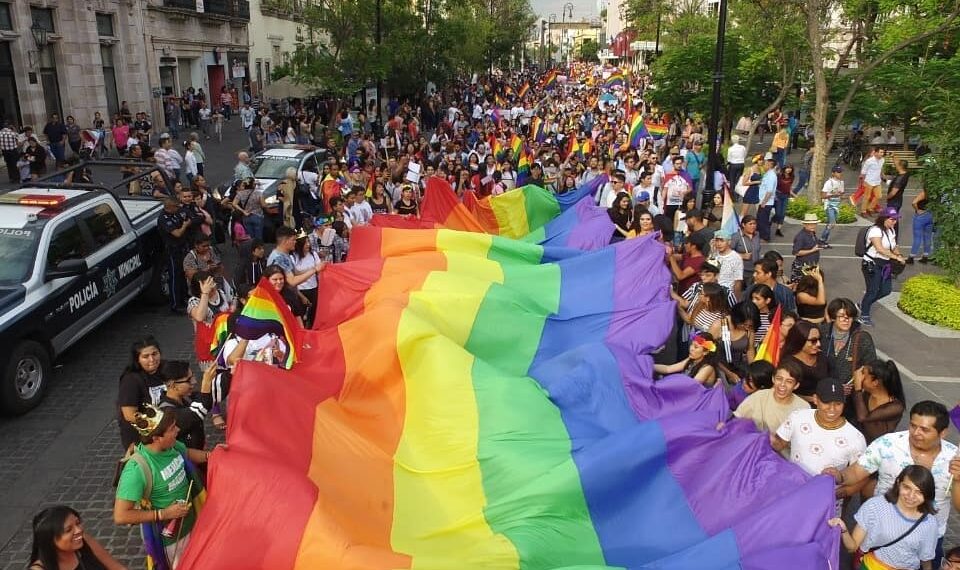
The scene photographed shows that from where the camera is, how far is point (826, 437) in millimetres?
5301

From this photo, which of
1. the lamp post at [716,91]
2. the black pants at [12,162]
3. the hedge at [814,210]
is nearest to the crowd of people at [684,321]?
the lamp post at [716,91]

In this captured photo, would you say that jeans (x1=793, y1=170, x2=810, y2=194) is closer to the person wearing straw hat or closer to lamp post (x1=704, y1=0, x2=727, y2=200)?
lamp post (x1=704, y1=0, x2=727, y2=200)

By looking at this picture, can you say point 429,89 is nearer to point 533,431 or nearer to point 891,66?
point 891,66

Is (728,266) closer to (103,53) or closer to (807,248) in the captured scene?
(807,248)

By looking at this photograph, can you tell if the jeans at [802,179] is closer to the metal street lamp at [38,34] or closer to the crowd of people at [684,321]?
the crowd of people at [684,321]

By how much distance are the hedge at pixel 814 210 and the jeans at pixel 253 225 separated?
1186 centimetres

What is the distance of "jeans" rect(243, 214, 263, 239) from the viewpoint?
13.4 metres

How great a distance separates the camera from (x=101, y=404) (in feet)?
28.7

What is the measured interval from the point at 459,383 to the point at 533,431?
83cm

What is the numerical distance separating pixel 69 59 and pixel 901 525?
28.6 meters

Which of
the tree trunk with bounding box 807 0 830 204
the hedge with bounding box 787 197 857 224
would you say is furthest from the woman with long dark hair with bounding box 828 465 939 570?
the tree trunk with bounding box 807 0 830 204

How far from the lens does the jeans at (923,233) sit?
A: 13805 millimetres

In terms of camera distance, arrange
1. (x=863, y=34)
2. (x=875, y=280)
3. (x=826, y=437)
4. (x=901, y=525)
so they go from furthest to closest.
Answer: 1. (x=863, y=34)
2. (x=875, y=280)
3. (x=826, y=437)
4. (x=901, y=525)

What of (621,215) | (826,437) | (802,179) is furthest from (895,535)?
(802,179)
